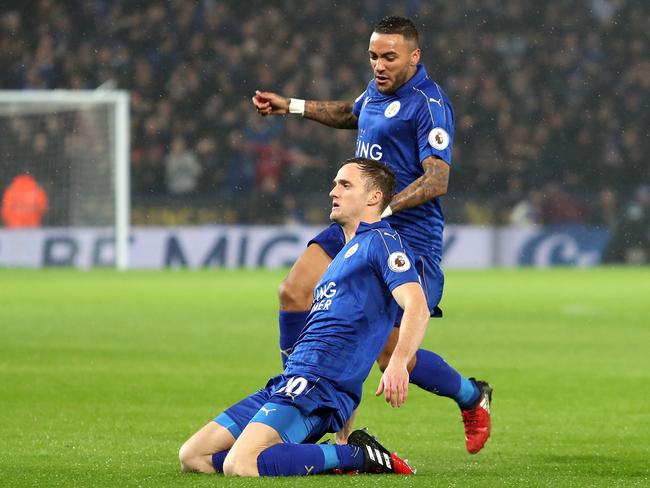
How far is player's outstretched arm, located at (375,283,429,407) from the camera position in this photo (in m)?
4.80

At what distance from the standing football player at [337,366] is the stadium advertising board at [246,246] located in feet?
57.6

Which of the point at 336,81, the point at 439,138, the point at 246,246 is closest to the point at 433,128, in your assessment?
the point at 439,138


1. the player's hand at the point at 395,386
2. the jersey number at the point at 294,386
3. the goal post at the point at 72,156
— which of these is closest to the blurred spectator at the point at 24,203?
the goal post at the point at 72,156

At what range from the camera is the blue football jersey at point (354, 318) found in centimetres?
525

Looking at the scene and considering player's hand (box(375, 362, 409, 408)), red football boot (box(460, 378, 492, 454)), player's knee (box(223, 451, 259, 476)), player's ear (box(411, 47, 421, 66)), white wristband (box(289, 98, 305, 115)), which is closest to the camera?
player's hand (box(375, 362, 409, 408))

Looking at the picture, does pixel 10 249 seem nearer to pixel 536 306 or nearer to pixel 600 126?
pixel 536 306

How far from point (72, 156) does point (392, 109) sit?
17.2 meters

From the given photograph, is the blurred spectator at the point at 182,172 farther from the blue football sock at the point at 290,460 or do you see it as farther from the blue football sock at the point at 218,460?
the blue football sock at the point at 290,460

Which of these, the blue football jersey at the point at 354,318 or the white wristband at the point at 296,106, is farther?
the white wristband at the point at 296,106

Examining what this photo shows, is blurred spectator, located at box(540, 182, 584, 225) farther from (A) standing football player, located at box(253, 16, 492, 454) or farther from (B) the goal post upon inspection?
(A) standing football player, located at box(253, 16, 492, 454)

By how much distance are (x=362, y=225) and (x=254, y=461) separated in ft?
3.25

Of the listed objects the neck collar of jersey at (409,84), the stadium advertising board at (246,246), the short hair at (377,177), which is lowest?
the stadium advertising board at (246,246)

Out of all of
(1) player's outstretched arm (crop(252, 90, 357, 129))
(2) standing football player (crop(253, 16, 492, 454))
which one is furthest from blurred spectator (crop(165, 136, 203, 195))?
(2) standing football player (crop(253, 16, 492, 454))

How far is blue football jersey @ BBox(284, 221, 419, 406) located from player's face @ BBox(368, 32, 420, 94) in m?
1.23
